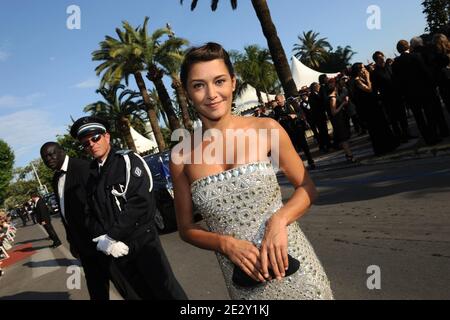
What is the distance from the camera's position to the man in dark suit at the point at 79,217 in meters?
3.74

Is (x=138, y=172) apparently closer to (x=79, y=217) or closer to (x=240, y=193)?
(x=79, y=217)

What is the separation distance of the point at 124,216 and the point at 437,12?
55.2 m

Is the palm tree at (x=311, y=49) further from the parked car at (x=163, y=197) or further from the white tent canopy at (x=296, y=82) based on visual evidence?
the parked car at (x=163, y=197)

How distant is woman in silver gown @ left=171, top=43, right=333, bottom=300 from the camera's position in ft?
5.46

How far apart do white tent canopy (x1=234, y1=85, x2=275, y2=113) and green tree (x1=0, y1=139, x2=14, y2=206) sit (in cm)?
5080

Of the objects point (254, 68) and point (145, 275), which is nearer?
point (145, 275)

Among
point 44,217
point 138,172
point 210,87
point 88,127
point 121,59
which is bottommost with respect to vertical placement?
point 44,217

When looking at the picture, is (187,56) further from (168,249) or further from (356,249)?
(168,249)

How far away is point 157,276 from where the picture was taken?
11.5ft

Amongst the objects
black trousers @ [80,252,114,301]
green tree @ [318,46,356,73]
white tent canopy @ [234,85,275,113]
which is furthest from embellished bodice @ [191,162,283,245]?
green tree @ [318,46,356,73]

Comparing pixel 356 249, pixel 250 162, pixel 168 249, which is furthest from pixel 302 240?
pixel 168 249

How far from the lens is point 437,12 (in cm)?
4925

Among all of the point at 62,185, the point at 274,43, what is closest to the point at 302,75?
the point at 274,43
